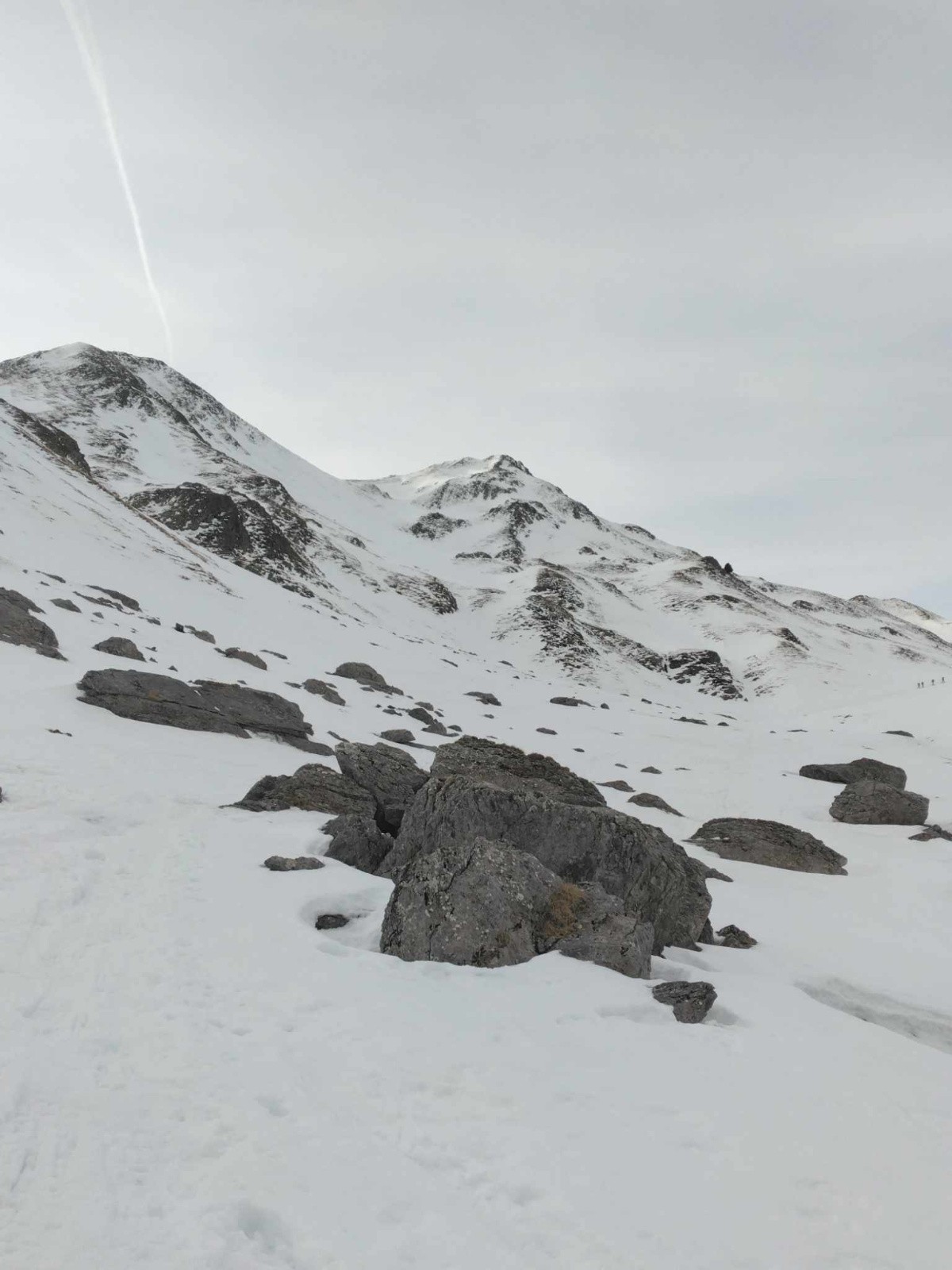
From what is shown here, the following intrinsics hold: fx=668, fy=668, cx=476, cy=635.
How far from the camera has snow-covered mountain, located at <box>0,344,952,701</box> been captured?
74.4m

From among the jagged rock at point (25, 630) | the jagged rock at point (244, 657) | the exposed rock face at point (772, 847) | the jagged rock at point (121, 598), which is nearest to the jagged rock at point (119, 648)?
the jagged rock at point (25, 630)

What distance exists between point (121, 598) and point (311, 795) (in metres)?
21.3

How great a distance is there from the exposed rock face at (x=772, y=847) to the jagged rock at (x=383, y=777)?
786cm

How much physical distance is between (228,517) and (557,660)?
40135mm

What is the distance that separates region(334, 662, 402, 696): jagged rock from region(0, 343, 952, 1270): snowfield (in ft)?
64.5

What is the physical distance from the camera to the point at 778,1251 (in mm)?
3611

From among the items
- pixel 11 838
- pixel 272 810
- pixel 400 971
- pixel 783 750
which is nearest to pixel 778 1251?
pixel 400 971

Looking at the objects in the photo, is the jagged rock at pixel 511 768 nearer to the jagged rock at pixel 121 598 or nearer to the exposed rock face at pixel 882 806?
the exposed rock face at pixel 882 806

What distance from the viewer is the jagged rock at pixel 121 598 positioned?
2902 centimetres

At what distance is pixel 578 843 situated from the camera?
30.9ft

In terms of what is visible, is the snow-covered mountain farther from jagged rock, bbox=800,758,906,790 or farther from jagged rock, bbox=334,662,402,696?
jagged rock, bbox=800,758,906,790

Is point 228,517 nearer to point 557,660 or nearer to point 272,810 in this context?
point 557,660

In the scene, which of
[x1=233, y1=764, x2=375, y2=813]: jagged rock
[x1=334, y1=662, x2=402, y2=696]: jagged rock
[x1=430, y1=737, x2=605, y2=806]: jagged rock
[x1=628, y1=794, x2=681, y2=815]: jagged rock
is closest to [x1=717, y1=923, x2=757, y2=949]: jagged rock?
[x1=430, y1=737, x2=605, y2=806]: jagged rock

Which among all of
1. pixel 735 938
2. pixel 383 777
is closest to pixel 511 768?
pixel 383 777
